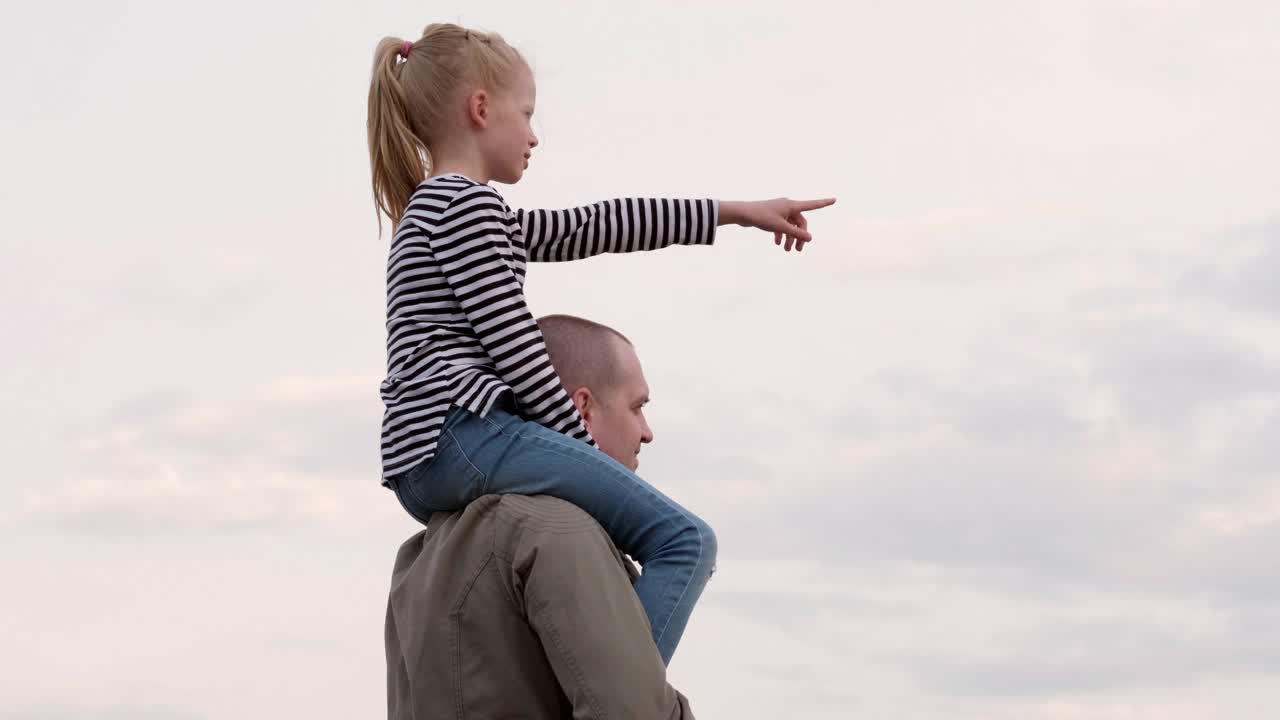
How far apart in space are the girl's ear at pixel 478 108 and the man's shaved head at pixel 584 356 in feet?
2.41

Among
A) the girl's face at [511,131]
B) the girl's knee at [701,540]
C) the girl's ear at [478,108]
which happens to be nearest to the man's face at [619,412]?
the girl's knee at [701,540]

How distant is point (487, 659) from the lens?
15.6ft

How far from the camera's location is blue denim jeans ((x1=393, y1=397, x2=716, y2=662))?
4707 mm

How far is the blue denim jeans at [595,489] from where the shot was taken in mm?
4707

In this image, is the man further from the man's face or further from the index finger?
the index finger

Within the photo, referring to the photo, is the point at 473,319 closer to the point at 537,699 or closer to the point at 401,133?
the point at 401,133

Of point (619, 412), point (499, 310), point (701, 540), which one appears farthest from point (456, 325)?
point (701, 540)

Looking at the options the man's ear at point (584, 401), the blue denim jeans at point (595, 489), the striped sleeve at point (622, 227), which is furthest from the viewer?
the striped sleeve at point (622, 227)

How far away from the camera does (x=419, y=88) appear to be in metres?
5.22

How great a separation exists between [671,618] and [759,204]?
1.68 metres

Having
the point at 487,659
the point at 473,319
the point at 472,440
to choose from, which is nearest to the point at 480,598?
the point at 487,659

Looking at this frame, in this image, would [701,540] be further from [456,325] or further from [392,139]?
[392,139]

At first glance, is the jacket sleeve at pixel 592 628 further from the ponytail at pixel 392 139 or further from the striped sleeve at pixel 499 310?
the ponytail at pixel 392 139

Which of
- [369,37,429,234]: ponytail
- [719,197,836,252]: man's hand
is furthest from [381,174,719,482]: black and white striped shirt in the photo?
[719,197,836,252]: man's hand
